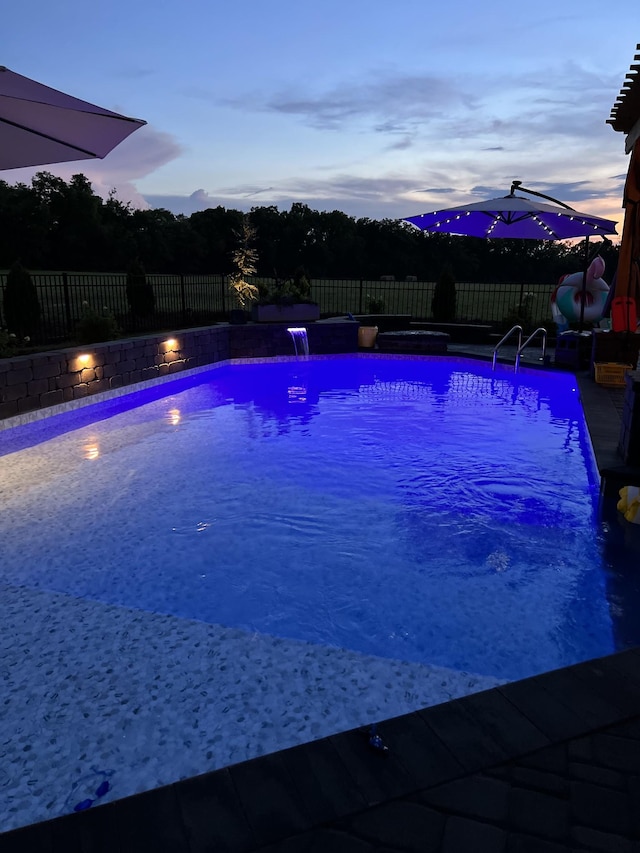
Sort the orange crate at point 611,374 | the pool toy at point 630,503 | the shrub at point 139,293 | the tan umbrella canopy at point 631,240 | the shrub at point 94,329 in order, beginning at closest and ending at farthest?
1. the pool toy at point 630,503
2. the orange crate at point 611,374
3. the shrub at point 94,329
4. the tan umbrella canopy at point 631,240
5. the shrub at point 139,293

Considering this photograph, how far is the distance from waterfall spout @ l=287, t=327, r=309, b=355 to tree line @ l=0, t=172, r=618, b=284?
15574 mm

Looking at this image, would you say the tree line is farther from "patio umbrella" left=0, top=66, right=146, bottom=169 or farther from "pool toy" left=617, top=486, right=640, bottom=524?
"pool toy" left=617, top=486, right=640, bottom=524

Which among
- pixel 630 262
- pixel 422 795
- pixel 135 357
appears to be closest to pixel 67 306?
pixel 135 357

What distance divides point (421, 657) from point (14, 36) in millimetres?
18818

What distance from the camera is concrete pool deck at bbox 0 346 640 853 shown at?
6.61ft

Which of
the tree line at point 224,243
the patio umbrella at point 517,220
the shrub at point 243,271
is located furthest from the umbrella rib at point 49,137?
the tree line at point 224,243

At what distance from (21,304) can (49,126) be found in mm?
9870

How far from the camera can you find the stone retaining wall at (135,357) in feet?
30.2

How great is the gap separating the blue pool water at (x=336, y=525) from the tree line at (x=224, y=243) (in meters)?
23.6

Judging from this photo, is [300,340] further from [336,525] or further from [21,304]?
[336,525]

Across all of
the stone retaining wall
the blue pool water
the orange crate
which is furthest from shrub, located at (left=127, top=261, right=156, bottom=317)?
the orange crate

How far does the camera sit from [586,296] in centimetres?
1612

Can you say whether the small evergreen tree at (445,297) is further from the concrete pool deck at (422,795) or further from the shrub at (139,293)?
the concrete pool deck at (422,795)

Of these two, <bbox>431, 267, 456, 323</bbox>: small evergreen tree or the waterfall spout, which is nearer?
the waterfall spout
